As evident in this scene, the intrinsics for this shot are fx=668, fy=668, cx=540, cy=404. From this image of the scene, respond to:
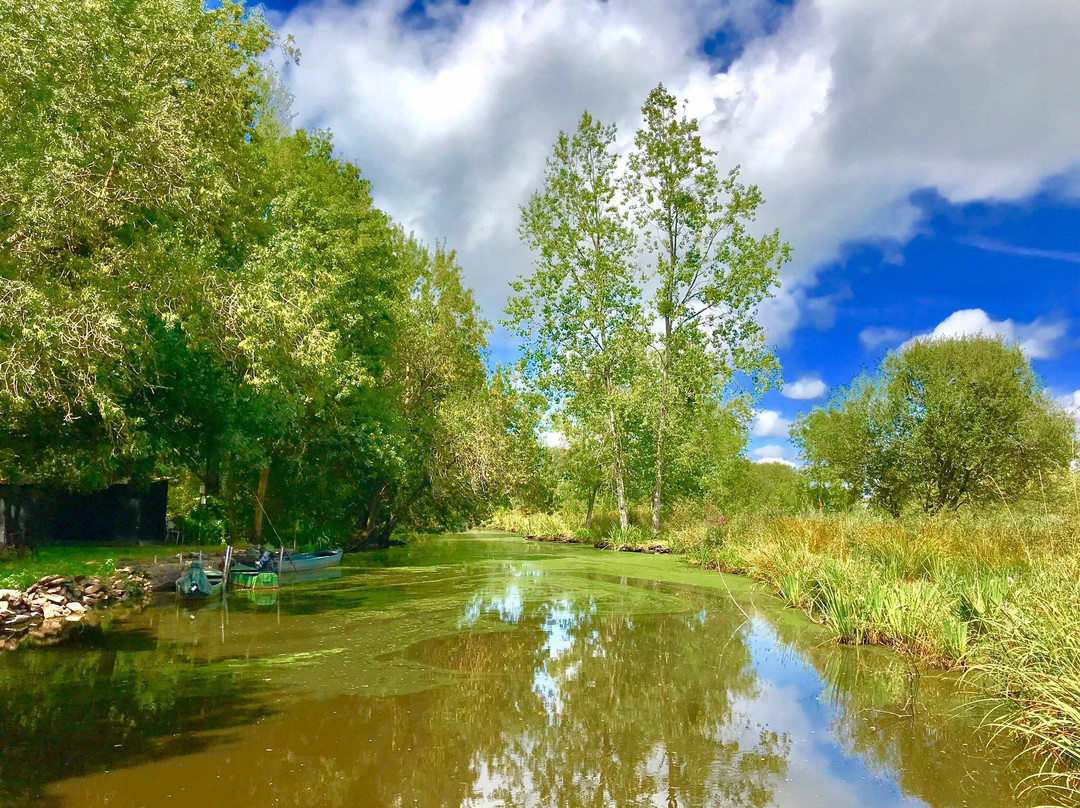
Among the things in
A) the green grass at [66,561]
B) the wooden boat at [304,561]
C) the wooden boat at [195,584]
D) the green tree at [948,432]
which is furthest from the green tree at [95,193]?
the green tree at [948,432]

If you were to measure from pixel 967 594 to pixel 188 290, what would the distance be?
12793 millimetres

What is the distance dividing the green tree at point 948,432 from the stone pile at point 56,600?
2108 cm

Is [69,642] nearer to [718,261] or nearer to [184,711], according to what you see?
[184,711]

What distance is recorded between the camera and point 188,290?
38.3 ft

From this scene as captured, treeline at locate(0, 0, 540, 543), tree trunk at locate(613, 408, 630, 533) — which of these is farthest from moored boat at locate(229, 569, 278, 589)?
tree trunk at locate(613, 408, 630, 533)

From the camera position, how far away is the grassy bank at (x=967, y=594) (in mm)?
5211

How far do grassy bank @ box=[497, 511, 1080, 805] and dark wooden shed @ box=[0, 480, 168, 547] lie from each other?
15.5 meters

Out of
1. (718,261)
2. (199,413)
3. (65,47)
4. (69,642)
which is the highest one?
(718,261)

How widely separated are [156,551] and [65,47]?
11.1 metres

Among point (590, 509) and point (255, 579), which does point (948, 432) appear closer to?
point (590, 509)

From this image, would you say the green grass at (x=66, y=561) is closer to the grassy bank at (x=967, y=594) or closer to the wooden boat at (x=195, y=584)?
the wooden boat at (x=195, y=584)

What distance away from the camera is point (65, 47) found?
10359mm

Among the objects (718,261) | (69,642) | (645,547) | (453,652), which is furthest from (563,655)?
(718,261)

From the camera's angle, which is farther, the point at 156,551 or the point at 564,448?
the point at 564,448
